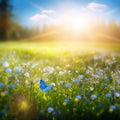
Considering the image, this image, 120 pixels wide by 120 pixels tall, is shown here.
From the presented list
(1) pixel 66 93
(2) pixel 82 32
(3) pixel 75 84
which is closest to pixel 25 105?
(1) pixel 66 93

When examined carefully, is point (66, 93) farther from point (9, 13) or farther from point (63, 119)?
point (9, 13)

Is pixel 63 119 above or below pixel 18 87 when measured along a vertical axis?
below

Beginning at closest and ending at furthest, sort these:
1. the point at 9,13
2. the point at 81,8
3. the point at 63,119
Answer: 1. the point at 63,119
2. the point at 81,8
3. the point at 9,13

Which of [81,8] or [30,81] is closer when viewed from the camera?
[30,81]

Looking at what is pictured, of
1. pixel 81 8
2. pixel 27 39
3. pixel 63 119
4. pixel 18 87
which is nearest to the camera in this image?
pixel 63 119

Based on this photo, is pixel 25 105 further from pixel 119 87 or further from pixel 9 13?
pixel 9 13

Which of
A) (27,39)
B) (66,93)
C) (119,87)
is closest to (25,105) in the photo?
(66,93)
